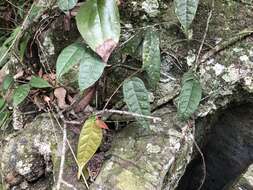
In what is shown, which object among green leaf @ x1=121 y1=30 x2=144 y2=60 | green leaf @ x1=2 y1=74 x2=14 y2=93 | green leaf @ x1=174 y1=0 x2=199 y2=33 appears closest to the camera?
green leaf @ x1=174 y1=0 x2=199 y2=33

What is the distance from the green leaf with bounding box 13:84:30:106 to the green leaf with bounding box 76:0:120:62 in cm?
27

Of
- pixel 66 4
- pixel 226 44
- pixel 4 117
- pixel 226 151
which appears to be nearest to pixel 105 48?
pixel 66 4

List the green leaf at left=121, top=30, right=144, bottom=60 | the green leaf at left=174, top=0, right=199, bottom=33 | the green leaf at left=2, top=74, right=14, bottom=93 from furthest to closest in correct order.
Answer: the green leaf at left=2, top=74, right=14, bottom=93, the green leaf at left=121, top=30, right=144, bottom=60, the green leaf at left=174, top=0, right=199, bottom=33

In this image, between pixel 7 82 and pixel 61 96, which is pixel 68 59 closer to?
pixel 61 96

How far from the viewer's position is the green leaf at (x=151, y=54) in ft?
3.65

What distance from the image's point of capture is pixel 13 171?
119 centimetres

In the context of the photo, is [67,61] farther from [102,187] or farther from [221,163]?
[221,163]

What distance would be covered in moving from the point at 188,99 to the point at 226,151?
450mm

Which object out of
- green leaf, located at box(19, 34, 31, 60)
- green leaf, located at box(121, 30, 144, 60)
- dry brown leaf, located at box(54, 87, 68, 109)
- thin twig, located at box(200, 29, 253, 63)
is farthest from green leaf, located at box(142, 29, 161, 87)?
green leaf, located at box(19, 34, 31, 60)

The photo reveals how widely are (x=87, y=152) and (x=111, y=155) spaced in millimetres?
77

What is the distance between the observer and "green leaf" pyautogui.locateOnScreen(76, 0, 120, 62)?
1040 mm

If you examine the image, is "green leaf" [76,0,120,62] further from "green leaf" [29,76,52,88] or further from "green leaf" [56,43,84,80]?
"green leaf" [29,76,52,88]

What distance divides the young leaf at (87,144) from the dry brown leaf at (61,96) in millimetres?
181

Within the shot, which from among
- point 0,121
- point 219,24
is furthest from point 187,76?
point 0,121
